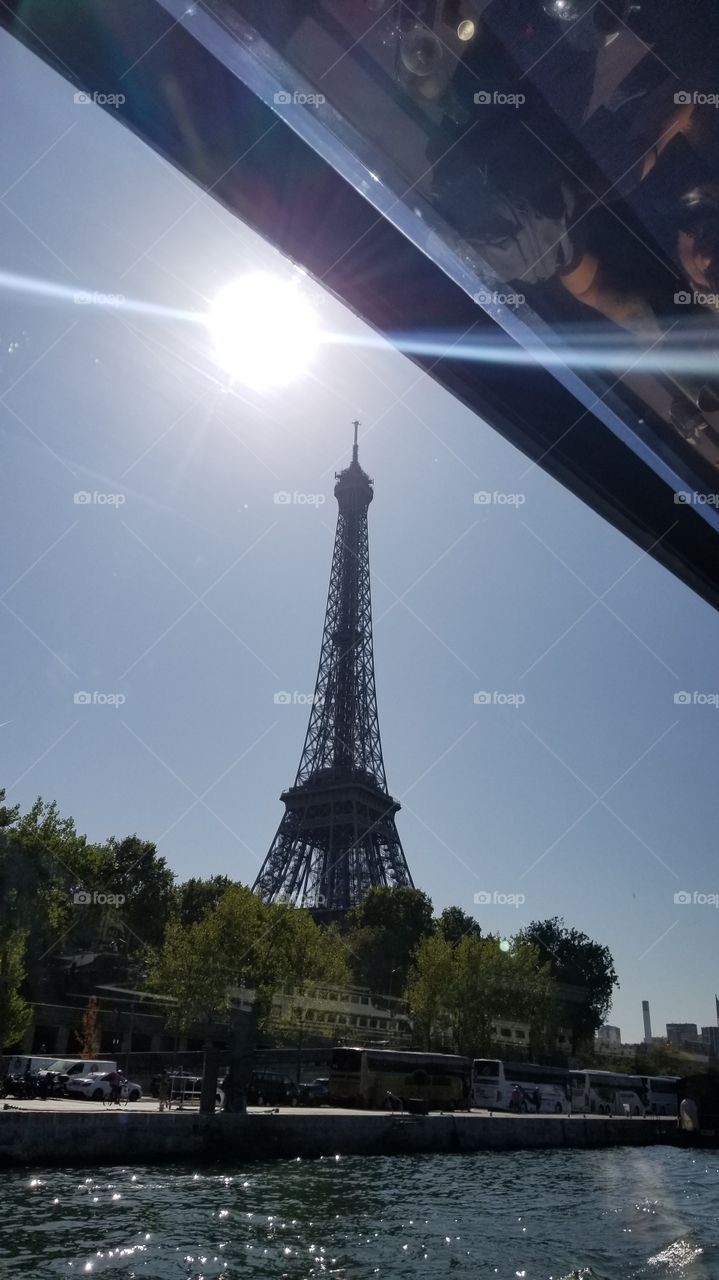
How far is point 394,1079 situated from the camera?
37094 mm

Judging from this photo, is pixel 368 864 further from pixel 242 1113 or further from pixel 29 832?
pixel 242 1113

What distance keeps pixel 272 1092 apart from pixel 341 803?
128 ft

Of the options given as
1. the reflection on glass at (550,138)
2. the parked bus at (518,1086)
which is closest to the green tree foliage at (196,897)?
the parked bus at (518,1086)

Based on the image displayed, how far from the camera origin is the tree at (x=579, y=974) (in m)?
71.7

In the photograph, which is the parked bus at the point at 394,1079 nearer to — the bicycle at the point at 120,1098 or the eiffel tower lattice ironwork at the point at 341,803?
the bicycle at the point at 120,1098

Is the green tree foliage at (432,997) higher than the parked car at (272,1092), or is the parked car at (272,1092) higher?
the green tree foliage at (432,997)

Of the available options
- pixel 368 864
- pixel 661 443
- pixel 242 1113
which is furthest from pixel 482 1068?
pixel 661 443

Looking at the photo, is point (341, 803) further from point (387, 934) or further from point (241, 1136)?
point (241, 1136)

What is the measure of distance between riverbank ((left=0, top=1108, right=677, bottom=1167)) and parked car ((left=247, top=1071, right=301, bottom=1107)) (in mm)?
7186

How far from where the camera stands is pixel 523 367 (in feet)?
13.3

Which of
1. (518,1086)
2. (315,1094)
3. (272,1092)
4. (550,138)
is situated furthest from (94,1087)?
(550,138)

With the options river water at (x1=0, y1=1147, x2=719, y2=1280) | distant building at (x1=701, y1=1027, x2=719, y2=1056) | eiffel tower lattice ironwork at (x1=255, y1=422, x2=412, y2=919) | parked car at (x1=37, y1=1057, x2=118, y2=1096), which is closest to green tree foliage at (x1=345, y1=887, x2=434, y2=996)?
eiffel tower lattice ironwork at (x1=255, y1=422, x2=412, y2=919)

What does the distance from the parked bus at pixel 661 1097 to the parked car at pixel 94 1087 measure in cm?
3915

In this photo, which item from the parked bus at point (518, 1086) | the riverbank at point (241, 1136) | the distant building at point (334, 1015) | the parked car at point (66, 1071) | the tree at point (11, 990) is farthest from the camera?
the distant building at point (334, 1015)
